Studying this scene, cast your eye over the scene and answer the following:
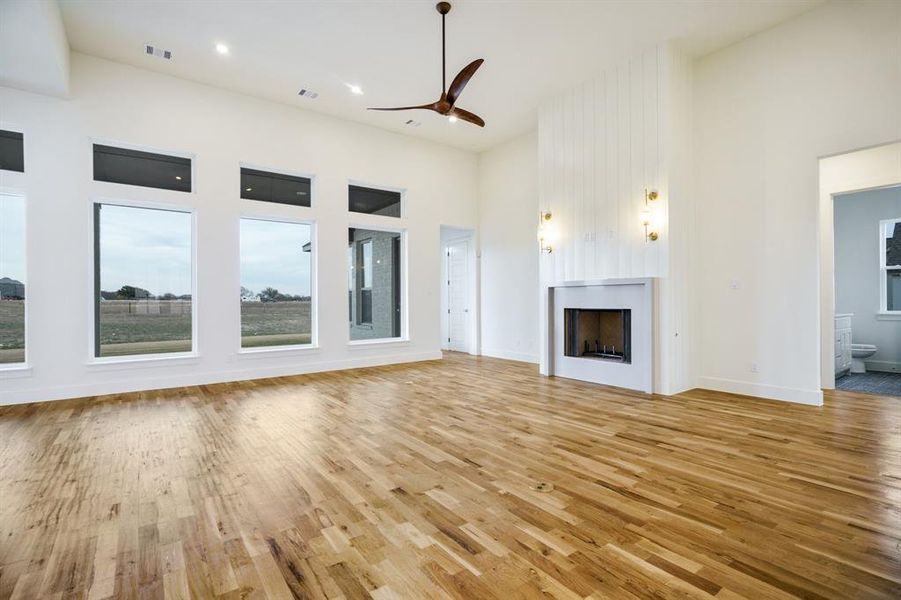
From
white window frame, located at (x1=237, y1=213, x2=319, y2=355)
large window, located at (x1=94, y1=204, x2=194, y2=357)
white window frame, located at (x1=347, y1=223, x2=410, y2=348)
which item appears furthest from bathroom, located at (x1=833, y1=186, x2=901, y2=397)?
large window, located at (x1=94, y1=204, x2=194, y2=357)

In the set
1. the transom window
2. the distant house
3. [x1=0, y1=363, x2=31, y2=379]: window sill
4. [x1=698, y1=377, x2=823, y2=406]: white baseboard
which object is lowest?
[x1=698, y1=377, x2=823, y2=406]: white baseboard

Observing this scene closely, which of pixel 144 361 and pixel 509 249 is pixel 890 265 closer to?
pixel 509 249

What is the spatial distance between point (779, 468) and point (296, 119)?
24.3 ft

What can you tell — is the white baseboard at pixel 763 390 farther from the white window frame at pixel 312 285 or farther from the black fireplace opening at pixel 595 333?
the white window frame at pixel 312 285

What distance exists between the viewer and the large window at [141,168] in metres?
5.45

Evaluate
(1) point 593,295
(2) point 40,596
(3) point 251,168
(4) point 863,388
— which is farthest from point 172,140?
(4) point 863,388

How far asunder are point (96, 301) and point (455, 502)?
5646mm

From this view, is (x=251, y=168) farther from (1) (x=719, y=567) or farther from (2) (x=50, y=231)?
(1) (x=719, y=567)

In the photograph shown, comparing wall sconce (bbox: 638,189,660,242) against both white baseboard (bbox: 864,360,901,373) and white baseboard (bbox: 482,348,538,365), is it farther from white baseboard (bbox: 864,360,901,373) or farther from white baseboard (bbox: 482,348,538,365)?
white baseboard (bbox: 864,360,901,373)

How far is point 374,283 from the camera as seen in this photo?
310 inches

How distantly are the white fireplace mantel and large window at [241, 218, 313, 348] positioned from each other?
3976 mm

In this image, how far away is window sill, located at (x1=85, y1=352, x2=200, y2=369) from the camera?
17.3 feet

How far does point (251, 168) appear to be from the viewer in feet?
21.2

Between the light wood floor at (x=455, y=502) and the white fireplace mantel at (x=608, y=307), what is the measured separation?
0.90 m
